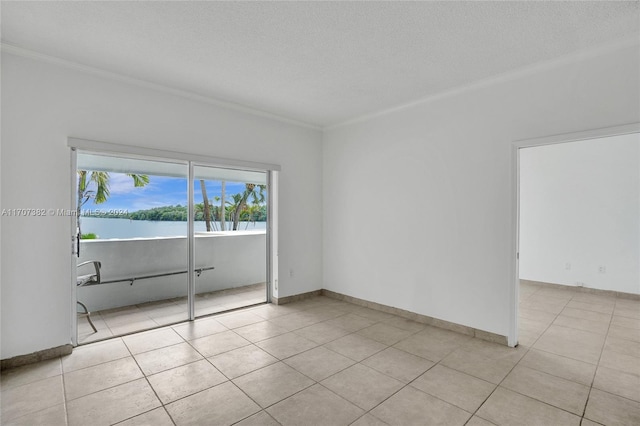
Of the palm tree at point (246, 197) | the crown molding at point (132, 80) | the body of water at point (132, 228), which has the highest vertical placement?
the crown molding at point (132, 80)

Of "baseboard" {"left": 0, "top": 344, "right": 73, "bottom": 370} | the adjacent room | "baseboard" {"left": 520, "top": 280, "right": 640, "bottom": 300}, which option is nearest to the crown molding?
the adjacent room

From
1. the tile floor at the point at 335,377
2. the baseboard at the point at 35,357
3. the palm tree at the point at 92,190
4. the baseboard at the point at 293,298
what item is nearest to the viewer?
the tile floor at the point at 335,377

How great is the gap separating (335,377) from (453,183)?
2.50 meters

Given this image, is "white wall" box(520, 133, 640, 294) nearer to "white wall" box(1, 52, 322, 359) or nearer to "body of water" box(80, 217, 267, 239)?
"body of water" box(80, 217, 267, 239)

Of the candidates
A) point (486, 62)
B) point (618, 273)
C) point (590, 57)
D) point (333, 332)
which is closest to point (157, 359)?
point (333, 332)

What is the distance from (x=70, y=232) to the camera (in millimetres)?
3059

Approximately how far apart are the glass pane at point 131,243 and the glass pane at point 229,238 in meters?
0.22

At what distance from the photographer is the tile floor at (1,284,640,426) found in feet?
6.98

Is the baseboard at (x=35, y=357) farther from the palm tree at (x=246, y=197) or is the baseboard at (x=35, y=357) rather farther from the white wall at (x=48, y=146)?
the palm tree at (x=246, y=197)

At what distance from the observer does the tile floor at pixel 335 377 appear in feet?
6.98

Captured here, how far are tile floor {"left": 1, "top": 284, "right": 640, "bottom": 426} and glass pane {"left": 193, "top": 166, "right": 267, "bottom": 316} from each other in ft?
2.46

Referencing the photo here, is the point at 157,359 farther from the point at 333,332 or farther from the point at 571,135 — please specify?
the point at 571,135

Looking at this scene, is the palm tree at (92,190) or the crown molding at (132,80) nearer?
the crown molding at (132,80)

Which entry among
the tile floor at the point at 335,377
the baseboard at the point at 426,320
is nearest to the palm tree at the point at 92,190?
the tile floor at the point at 335,377
